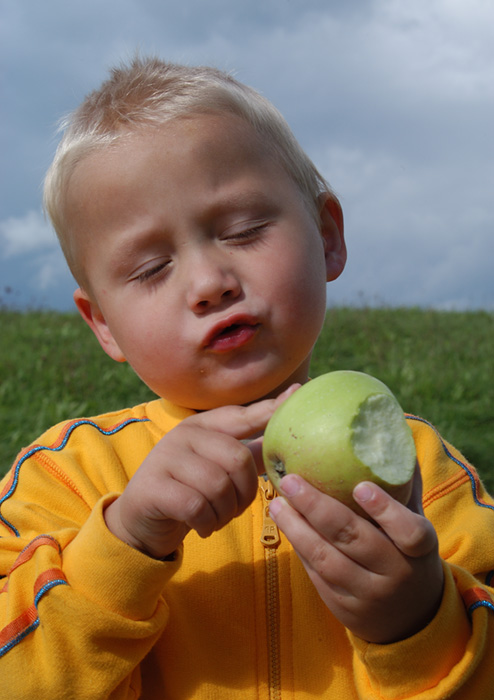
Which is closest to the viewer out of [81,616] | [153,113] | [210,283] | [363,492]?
[363,492]

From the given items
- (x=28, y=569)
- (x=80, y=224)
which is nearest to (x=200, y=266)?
(x=80, y=224)

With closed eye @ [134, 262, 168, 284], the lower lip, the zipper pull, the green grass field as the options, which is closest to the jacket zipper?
the zipper pull

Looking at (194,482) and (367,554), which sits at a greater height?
(194,482)

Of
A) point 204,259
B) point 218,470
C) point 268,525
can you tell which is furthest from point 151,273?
point 268,525

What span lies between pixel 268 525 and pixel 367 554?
0.58 metres

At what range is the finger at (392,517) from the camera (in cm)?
138

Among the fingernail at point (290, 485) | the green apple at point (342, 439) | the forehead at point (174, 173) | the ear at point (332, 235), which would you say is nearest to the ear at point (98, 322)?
the forehead at point (174, 173)

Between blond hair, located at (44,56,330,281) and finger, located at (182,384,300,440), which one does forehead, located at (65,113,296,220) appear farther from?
finger, located at (182,384,300,440)

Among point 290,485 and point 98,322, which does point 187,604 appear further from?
point 98,322

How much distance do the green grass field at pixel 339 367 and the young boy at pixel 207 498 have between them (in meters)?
2.51

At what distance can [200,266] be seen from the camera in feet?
6.00

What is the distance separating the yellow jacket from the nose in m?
0.50

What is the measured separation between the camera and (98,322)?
8.03 feet

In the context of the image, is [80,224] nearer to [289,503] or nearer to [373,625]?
[289,503]
